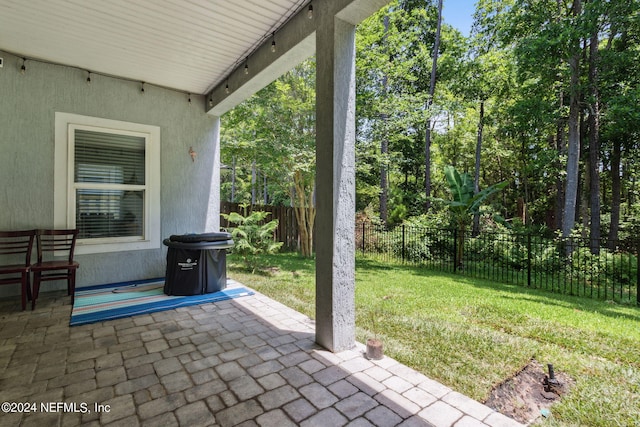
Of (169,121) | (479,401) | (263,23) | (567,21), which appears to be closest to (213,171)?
(169,121)

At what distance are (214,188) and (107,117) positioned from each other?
1.99m

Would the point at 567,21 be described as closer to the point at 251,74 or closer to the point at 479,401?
the point at 251,74

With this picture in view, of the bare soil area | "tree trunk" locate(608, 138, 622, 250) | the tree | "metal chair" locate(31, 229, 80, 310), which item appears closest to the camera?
the bare soil area

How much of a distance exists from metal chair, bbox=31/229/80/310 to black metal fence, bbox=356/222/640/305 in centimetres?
734

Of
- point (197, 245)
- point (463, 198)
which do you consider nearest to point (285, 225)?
point (463, 198)

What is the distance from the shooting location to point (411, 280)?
6.23 meters

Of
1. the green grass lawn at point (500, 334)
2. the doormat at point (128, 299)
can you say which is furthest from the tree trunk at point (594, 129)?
the doormat at point (128, 299)

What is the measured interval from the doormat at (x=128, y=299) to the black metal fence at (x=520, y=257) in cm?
561

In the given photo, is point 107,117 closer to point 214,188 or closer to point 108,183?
point 108,183

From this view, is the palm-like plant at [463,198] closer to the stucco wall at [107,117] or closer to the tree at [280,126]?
the tree at [280,126]

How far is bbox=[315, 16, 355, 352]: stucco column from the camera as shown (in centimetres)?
268

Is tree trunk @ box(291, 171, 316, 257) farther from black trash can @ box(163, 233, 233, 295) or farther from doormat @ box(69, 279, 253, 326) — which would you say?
black trash can @ box(163, 233, 233, 295)

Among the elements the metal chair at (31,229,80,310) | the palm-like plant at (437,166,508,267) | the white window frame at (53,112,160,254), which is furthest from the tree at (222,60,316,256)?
the palm-like plant at (437,166,508,267)

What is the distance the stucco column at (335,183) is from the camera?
268 cm
